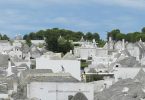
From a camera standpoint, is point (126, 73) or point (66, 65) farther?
point (126, 73)

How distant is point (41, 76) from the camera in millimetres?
41156

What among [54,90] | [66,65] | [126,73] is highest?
[66,65]

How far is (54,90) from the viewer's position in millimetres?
38938

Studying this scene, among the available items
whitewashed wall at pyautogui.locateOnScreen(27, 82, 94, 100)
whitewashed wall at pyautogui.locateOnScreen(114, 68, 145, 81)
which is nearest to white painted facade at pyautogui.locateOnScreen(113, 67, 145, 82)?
whitewashed wall at pyautogui.locateOnScreen(114, 68, 145, 81)

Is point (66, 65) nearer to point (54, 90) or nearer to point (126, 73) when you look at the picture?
point (126, 73)

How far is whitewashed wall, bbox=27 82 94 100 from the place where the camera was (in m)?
38.7

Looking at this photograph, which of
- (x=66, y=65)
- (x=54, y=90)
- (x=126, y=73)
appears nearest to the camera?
(x=54, y=90)

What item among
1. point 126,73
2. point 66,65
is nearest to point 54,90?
point 66,65

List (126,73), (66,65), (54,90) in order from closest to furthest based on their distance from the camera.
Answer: (54,90)
(66,65)
(126,73)

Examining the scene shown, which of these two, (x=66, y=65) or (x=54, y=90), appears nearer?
(x=54, y=90)

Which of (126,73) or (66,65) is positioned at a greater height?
(66,65)

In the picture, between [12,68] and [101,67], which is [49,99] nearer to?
[12,68]

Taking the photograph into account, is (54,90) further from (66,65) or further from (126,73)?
(126,73)

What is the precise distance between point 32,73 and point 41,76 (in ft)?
10.8
